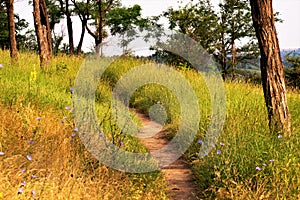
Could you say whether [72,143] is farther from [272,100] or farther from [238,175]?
[272,100]

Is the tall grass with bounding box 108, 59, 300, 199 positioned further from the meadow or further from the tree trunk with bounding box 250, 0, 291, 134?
the tree trunk with bounding box 250, 0, 291, 134

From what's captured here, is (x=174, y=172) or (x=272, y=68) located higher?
(x=272, y=68)

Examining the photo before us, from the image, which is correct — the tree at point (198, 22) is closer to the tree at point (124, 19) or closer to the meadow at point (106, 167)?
the tree at point (124, 19)

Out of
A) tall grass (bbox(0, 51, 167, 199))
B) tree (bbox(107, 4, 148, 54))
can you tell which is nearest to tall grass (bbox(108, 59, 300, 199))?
tall grass (bbox(0, 51, 167, 199))

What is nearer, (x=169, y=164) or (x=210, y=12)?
(x=169, y=164)

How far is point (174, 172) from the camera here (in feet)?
17.8

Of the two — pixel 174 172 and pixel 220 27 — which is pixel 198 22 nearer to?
pixel 220 27

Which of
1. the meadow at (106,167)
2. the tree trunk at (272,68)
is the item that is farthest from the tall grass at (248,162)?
the tree trunk at (272,68)

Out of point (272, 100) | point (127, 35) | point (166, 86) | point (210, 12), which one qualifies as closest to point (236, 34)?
point (210, 12)

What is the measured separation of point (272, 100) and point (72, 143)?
9.09 ft

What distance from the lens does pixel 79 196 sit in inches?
142

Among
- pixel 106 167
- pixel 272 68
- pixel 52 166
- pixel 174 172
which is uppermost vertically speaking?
pixel 272 68

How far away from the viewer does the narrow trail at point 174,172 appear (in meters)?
4.70

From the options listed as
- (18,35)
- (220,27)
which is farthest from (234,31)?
(18,35)
